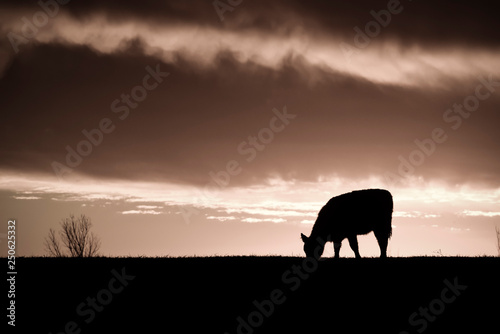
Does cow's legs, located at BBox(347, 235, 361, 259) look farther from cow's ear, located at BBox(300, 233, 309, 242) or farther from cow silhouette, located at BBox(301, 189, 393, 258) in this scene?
cow's ear, located at BBox(300, 233, 309, 242)

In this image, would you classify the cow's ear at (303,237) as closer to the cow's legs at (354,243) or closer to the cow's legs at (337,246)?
the cow's legs at (337,246)

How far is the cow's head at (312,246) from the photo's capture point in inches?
960
